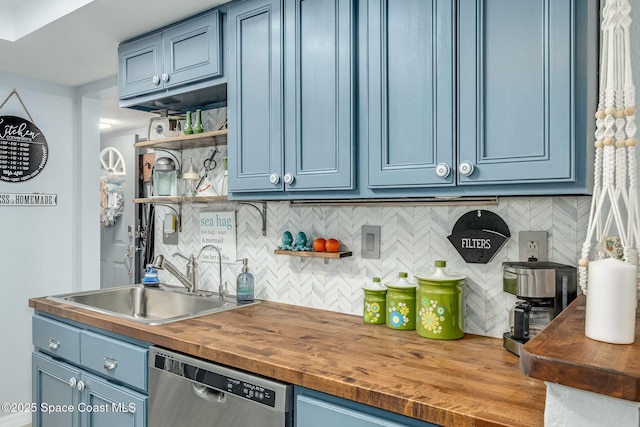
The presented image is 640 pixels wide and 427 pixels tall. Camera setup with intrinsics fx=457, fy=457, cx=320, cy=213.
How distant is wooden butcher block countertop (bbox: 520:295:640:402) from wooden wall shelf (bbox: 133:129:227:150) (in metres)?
1.66

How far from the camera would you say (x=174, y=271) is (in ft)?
8.16

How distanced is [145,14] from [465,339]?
197 cm

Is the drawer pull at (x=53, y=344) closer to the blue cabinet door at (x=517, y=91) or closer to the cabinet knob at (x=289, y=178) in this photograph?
the cabinet knob at (x=289, y=178)

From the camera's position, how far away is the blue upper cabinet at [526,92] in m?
1.24

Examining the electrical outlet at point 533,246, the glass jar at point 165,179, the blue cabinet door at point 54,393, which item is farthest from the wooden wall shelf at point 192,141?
the electrical outlet at point 533,246

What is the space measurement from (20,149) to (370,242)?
2.49m

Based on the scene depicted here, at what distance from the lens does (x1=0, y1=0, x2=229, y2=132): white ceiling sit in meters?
2.06

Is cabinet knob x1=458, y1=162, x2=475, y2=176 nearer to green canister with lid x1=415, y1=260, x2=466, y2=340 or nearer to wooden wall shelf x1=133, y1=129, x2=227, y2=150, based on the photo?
green canister with lid x1=415, y1=260, x2=466, y2=340

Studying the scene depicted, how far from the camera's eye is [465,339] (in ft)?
5.34

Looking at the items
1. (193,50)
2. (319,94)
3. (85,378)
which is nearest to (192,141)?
(193,50)

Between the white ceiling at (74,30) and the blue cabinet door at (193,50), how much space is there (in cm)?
6

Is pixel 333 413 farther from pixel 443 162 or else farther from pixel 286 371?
pixel 443 162

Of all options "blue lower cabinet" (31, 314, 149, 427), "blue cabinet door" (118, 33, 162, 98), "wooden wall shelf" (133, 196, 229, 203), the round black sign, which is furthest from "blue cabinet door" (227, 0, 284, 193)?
the round black sign

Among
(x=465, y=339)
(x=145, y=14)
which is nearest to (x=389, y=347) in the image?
(x=465, y=339)
